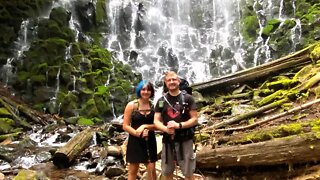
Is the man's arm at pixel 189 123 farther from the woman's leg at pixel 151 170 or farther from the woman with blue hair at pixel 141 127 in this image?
the woman's leg at pixel 151 170

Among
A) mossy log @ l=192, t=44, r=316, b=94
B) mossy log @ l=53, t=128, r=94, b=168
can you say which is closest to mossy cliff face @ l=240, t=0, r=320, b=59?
mossy log @ l=192, t=44, r=316, b=94

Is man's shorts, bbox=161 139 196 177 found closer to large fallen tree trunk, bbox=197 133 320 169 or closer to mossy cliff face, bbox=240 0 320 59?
large fallen tree trunk, bbox=197 133 320 169

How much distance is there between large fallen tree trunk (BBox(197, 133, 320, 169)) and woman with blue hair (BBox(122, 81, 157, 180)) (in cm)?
121

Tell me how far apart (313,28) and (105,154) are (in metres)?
21.8

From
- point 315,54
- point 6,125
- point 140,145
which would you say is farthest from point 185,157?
point 6,125

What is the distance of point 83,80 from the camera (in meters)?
23.4

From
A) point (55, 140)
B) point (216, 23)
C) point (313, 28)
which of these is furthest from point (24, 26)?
point (313, 28)

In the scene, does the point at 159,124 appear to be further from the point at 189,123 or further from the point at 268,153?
the point at 268,153

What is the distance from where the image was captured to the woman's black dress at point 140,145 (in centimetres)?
558

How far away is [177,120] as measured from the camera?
16.6 ft

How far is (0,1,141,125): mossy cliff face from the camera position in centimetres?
2209

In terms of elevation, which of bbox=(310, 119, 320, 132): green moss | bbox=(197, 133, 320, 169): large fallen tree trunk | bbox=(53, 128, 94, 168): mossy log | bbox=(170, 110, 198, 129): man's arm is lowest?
bbox=(53, 128, 94, 168): mossy log

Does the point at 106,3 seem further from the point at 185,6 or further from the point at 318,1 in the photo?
the point at 318,1

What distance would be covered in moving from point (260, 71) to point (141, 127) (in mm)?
9738
